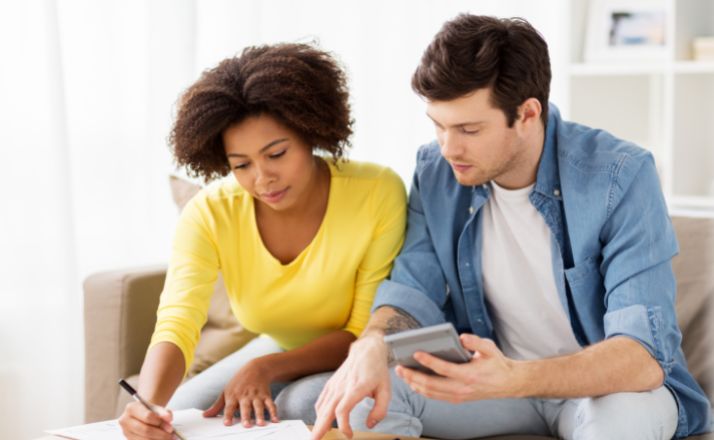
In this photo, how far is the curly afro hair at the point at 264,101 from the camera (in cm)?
188

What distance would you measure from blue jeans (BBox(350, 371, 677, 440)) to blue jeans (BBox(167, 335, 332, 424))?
6.1 inches

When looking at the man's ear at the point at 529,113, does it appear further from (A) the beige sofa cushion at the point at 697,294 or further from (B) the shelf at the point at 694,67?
(B) the shelf at the point at 694,67

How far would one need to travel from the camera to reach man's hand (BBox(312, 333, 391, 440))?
150cm

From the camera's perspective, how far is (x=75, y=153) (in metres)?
2.74

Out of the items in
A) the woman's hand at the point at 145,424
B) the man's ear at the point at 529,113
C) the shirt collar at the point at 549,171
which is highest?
the man's ear at the point at 529,113

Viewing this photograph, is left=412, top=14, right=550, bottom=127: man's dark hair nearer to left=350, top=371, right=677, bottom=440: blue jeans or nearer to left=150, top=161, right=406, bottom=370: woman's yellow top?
left=150, top=161, right=406, bottom=370: woman's yellow top

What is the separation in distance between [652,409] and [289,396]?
652 millimetres

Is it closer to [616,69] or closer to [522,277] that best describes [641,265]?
[522,277]

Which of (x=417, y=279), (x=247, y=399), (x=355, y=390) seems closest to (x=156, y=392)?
(x=247, y=399)

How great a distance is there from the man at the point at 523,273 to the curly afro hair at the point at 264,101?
0.21 m

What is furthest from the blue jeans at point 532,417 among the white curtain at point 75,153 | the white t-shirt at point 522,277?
the white curtain at point 75,153

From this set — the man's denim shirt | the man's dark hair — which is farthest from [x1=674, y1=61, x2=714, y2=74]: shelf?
the man's dark hair

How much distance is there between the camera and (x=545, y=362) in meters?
1.56

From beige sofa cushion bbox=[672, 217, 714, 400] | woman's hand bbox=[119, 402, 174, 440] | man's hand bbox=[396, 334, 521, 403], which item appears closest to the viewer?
man's hand bbox=[396, 334, 521, 403]
